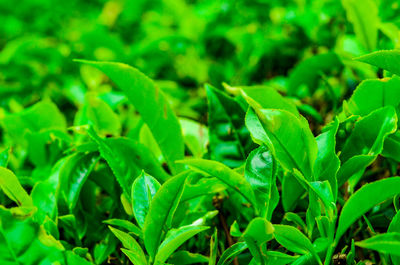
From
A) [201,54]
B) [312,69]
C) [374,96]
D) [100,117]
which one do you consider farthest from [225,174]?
[201,54]

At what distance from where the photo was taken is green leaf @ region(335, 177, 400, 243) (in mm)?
732

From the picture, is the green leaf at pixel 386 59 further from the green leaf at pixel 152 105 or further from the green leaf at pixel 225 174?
the green leaf at pixel 152 105

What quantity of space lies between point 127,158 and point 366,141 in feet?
1.71

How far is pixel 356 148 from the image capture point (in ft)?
3.00

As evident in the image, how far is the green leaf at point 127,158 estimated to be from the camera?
973 mm

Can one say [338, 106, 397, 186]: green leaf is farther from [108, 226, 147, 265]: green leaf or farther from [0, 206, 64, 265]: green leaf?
[0, 206, 64, 265]: green leaf

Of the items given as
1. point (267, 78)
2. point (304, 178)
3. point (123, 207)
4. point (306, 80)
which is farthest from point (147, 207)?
point (267, 78)

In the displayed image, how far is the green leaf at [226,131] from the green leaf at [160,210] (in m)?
0.30

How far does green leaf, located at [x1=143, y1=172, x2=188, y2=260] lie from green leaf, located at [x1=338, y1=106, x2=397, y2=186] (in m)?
0.33

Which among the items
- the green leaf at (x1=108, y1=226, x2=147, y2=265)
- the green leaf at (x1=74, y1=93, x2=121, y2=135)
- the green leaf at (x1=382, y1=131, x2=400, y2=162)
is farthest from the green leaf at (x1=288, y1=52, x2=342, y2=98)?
the green leaf at (x1=108, y1=226, x2=147, y2=265)

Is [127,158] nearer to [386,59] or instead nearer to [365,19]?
[386,59]

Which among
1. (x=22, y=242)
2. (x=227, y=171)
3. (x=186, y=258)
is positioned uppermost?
(x=227, y=171)

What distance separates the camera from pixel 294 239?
0.80 metres

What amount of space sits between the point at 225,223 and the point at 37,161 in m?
0.59
